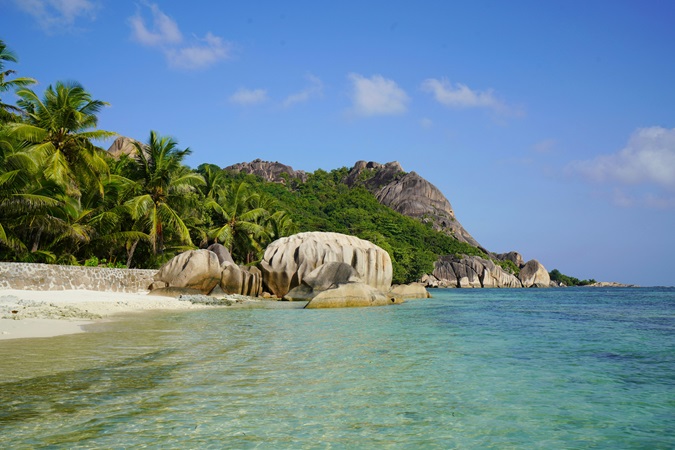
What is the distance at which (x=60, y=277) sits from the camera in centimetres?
2033

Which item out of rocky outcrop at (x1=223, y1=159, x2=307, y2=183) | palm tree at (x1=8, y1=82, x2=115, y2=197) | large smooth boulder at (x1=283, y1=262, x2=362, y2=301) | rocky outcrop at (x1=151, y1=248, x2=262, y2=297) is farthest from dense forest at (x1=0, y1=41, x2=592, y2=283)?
rocky outcrop at (x1=223, y1=159, x2=307, y2=183)

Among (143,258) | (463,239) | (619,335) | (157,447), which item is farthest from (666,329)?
(463,239)

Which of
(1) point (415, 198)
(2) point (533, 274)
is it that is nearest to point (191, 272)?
(2) point (533, 274)

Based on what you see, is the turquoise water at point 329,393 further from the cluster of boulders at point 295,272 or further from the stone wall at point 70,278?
the cluster of boulders at point 295,272

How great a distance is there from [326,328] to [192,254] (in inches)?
595

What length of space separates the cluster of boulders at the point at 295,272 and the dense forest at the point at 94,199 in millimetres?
3418

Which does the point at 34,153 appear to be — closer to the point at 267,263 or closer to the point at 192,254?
the point at 192,254

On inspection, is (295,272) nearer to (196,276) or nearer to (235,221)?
(196,276)

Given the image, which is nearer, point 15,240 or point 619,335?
point 619,335

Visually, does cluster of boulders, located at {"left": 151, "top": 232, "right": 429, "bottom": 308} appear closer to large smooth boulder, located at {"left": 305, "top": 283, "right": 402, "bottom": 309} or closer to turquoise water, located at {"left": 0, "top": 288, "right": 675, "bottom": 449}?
large smooth boulder, located at {"left": 305, "top": 283, "right": 402, "bottom": 309}

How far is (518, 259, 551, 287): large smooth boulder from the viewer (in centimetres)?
10562

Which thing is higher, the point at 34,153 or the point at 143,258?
the point at 34,153

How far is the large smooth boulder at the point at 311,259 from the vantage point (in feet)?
94.4

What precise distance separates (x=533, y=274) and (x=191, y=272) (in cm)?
9534
